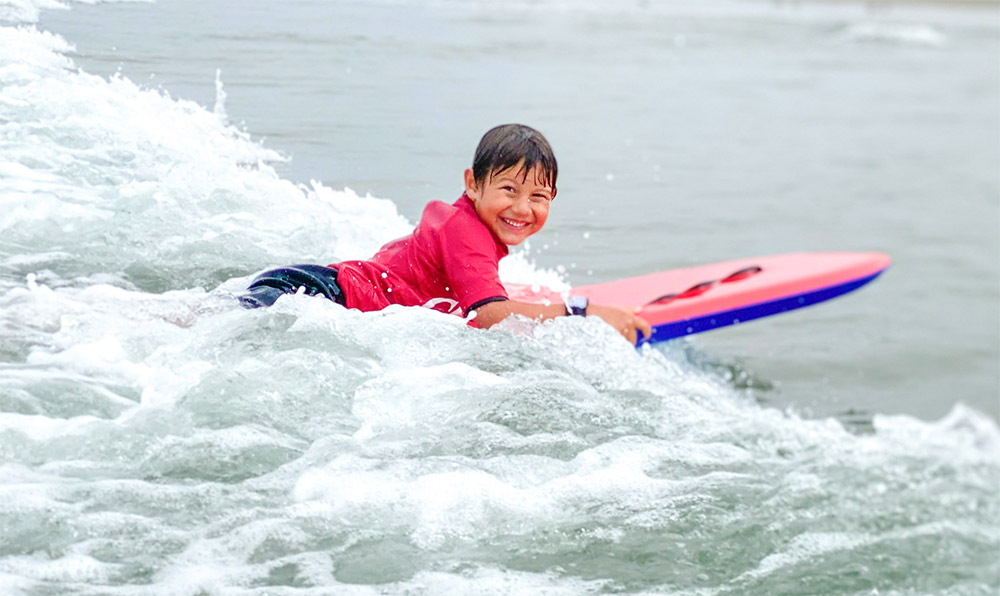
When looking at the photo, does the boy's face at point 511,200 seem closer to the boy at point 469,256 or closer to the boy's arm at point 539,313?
the boy at point 469,256

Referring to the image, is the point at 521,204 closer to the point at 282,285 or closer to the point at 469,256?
the point at 469,256

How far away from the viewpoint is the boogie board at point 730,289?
3264mm

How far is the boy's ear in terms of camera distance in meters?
2.33

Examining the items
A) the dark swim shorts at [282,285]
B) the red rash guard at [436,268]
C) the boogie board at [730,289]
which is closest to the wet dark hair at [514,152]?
the red rash guard at [436,268]

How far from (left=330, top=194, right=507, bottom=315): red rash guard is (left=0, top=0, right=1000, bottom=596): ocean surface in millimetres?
52

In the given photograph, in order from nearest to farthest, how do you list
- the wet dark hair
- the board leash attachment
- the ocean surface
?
the ocean surface
the wet dark hair
the board leash attachment

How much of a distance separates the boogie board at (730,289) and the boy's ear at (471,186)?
46 centimetres

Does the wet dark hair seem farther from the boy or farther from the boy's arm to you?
the boy's arm

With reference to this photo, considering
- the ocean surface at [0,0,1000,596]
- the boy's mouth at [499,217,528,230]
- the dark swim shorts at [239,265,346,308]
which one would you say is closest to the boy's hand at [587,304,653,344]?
the ocean surface at [0,0,1000,596]

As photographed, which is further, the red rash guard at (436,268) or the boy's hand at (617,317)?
the boy's hand at (617,317)

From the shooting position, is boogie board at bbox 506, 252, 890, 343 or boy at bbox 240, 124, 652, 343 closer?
boy at bbox 240, 124, 652, 343

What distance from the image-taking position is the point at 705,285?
3551 mm

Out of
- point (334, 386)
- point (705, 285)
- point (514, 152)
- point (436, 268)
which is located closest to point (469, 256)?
point (436, 268)

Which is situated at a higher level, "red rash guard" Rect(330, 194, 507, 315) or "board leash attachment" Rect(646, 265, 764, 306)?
"red rash guard" Rect(330, 194, 507, 315)
